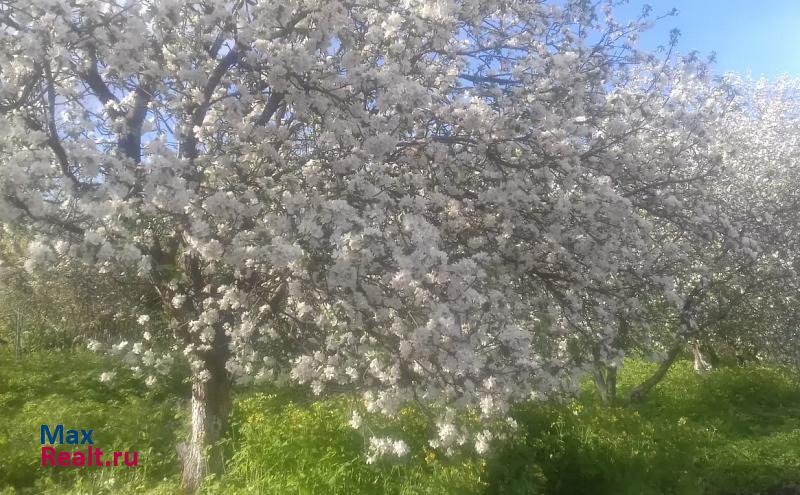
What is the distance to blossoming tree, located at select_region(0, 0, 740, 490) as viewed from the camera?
5.38 meters

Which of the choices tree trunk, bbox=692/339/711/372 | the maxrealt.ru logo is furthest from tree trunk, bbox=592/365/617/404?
the maxrealt.ru logo

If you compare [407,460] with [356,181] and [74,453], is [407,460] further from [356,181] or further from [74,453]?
[74,453]

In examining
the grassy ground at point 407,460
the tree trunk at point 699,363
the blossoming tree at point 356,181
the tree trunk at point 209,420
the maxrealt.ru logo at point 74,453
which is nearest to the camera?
the blossoming tree at point 356,181

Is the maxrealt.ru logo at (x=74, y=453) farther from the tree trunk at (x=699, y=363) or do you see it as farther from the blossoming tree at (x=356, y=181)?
the tree trunk at (x=699, y=363)

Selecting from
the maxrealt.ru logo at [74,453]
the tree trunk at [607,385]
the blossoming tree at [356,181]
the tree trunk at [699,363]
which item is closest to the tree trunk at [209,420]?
the blossoming tree at [356,181]

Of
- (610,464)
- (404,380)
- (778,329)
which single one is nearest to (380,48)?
(404,380)

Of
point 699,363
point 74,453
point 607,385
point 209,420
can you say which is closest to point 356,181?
point 209,420

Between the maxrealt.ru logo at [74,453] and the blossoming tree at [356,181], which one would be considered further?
the maxrealt.ru logo at [74,453]

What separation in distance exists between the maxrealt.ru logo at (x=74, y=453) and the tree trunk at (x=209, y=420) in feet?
6.95

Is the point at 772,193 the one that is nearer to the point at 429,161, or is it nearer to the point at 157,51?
the point at 429,161

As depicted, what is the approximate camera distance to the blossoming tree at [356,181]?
538 cm

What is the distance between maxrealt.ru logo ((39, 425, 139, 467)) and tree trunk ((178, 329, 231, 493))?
212 cm

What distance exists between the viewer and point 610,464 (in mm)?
7746

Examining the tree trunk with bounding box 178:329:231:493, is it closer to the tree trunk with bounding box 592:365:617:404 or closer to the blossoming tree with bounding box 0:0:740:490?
the blossoming tree with bounding box 0:0:740:490
